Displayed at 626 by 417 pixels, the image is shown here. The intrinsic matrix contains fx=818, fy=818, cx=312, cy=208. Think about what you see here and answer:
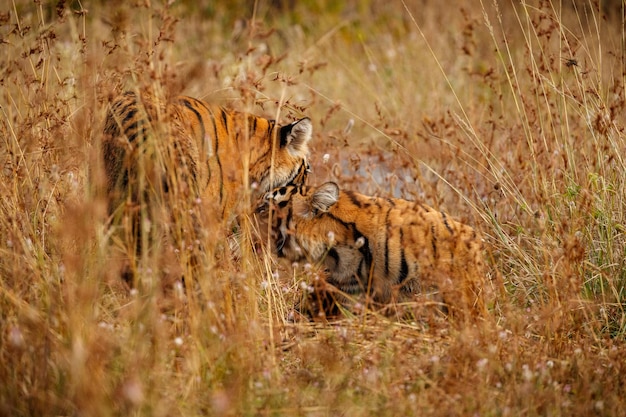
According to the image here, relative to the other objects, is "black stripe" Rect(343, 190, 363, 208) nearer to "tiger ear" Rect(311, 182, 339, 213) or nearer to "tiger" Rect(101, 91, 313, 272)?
"tiger ear" Rect(311, 182, 339, 213)

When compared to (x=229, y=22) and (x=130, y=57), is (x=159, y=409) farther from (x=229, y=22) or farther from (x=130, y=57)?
(x=229, y=22)

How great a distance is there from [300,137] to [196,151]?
1.10 metres

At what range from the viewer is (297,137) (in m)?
5.10

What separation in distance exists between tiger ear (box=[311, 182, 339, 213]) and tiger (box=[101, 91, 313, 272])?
335 mm

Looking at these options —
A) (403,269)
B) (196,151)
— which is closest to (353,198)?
(403,269)

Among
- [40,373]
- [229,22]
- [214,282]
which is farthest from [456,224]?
[229,22]

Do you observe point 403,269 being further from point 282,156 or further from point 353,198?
point 282,156

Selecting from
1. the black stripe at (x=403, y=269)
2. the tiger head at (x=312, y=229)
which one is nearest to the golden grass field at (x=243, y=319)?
the tiger head at (x=312, y=229)

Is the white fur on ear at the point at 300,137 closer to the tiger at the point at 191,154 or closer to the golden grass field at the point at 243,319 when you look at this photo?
the tiger at the point at 191,154

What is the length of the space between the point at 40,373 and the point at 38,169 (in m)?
1.77

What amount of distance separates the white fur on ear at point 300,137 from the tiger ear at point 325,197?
52 cm

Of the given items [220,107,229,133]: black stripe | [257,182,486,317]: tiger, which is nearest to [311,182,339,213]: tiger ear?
[257,182,486,317]: tiger

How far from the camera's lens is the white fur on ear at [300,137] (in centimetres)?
495

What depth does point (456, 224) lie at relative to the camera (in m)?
4.55
